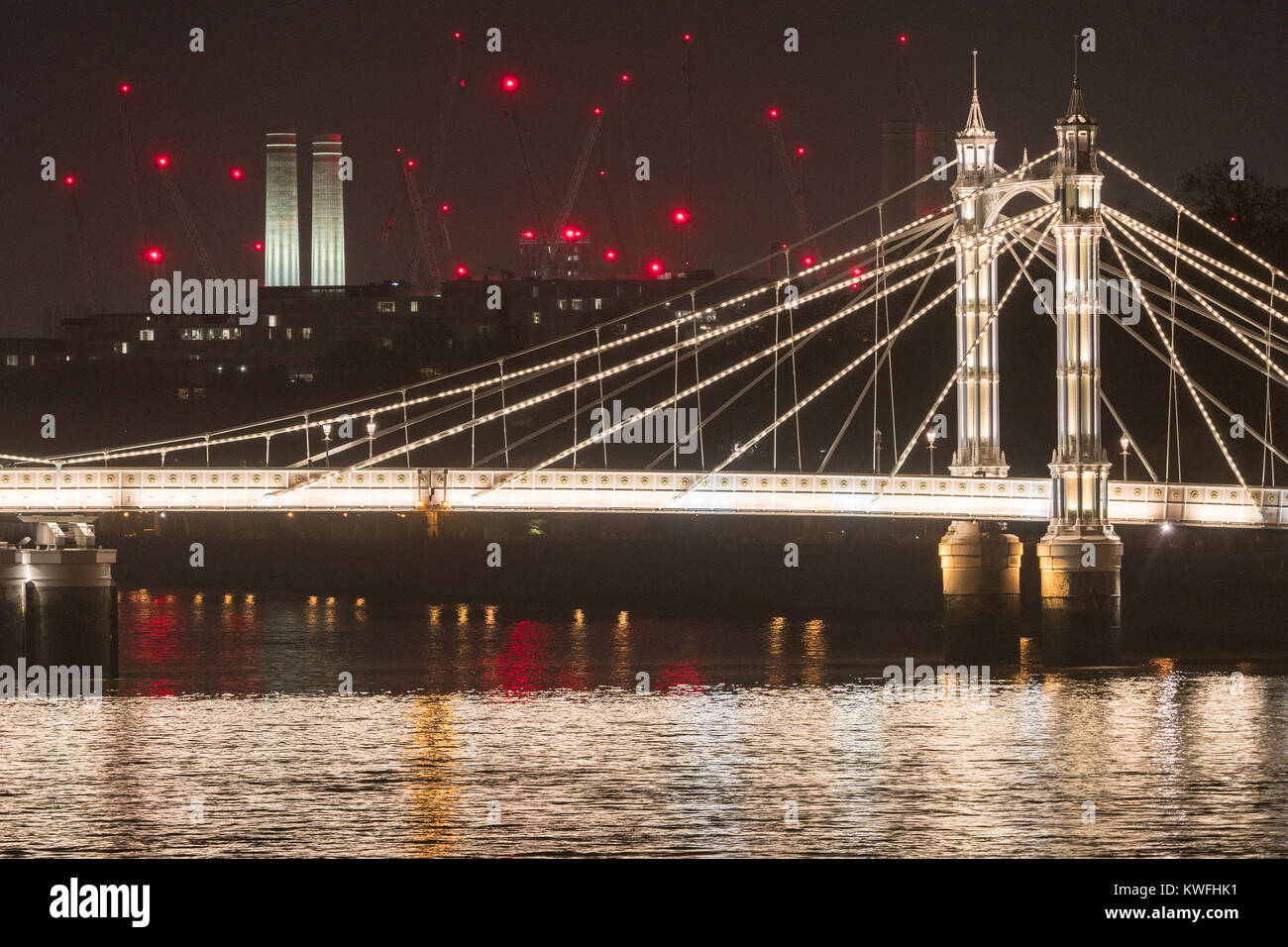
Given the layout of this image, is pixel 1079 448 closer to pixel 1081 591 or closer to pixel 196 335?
pixel 1081 591

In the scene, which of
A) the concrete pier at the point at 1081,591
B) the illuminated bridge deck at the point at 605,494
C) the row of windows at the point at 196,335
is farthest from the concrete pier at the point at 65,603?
the row of windows at the point at 196,335

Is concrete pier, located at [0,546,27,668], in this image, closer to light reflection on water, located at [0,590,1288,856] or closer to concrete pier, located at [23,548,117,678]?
concrete pier, located at [23,548,117,678]

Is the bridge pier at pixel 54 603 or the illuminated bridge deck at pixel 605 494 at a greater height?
the illuminated bridge deck at pixel 605 494

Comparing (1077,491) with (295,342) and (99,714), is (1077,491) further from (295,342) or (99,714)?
(295,342)

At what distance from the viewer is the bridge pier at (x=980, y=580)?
5769 cm

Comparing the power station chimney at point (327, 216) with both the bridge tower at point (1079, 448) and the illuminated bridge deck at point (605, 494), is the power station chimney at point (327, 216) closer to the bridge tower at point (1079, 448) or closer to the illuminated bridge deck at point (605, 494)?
the illuminated bridge deck at point (605, 494)

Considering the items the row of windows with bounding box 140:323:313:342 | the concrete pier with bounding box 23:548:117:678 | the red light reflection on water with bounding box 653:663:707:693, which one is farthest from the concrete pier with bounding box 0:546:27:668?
the row of windows with bounding box 140:323:313:342

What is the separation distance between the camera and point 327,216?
18950cm

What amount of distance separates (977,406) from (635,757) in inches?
955

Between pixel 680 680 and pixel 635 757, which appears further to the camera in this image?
pixel 680 680

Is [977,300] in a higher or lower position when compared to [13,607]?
higher

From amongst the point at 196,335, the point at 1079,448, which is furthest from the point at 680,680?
the point at 196,335

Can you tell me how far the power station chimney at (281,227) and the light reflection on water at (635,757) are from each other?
432ft
